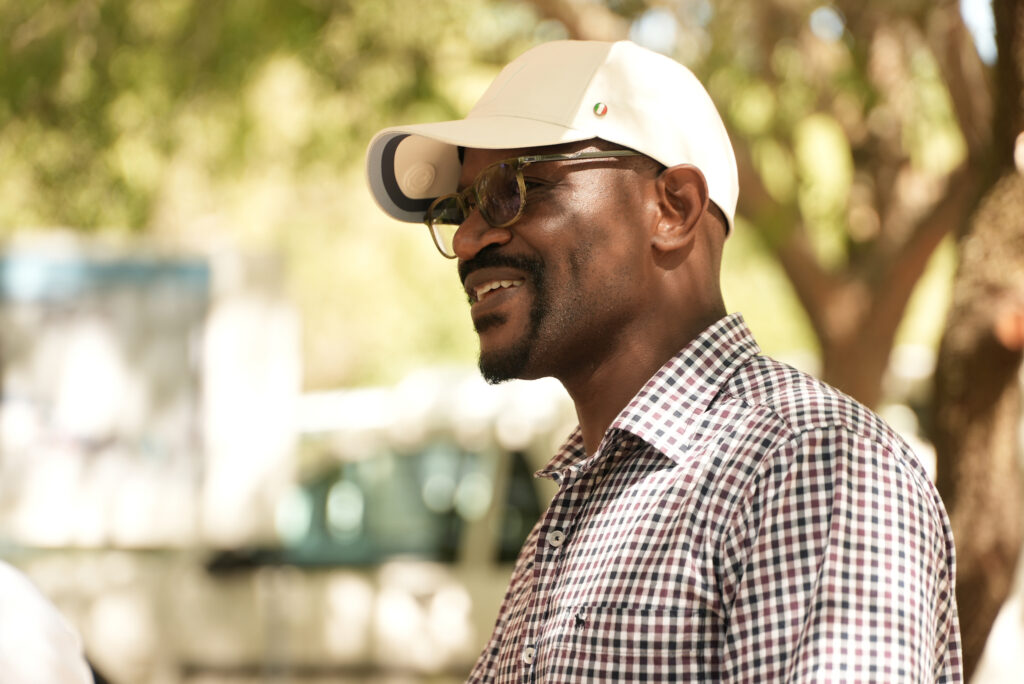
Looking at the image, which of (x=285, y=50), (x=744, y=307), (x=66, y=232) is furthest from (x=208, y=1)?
(x=744, y=307)

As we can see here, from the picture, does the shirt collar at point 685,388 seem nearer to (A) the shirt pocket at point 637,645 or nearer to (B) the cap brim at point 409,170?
(A) the shirt pocket at point 637,645

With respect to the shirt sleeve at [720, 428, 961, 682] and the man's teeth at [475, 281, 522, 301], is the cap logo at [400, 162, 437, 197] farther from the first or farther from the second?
the shirt sleeve at [720, 428, 961, 682]

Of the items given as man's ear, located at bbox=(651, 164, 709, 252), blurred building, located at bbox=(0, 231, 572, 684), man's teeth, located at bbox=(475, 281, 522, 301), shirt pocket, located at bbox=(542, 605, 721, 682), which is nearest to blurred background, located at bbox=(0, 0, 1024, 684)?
blurred building, located at bbox=(0, 231, 572, 684)

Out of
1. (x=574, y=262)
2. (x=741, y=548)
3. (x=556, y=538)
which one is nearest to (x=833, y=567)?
(x=741, y=548)

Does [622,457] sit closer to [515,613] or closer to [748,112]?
[515,613]

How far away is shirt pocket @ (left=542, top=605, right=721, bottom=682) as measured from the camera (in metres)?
1.75

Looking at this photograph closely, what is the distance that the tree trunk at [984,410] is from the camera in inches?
167

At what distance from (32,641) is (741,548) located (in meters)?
1.18

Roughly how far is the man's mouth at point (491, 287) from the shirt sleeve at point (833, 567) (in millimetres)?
678

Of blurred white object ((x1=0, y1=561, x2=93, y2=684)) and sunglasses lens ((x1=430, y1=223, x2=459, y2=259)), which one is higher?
sunglasses lens ((x1=430, y1=223, x2=459, y2=259))

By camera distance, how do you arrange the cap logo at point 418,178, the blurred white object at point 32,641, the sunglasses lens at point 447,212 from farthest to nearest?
1. the cap logo at point 418,178
2. the sunglasses lens at point 447,212
3. the blurred white object at point 32,641

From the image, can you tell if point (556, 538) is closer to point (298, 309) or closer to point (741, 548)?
point (741, 548)

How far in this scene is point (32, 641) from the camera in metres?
2.18

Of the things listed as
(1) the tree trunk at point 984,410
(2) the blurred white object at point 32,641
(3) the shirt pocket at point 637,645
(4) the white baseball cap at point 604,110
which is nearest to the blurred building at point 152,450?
(1) the tree trunk at point 984,410
